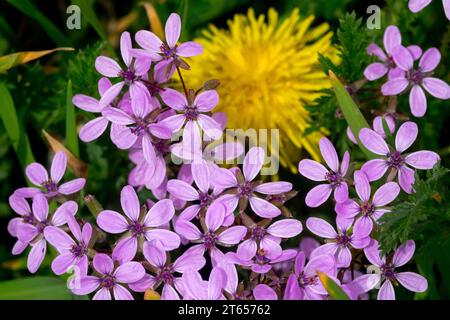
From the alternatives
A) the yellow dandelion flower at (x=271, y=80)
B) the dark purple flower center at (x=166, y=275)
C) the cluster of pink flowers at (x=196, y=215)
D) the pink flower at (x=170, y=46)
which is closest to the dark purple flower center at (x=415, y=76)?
the cluster of pink flowers at (x=196, y=215)

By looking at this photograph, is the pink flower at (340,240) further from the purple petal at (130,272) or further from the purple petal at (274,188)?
the purple petal at (130,272)

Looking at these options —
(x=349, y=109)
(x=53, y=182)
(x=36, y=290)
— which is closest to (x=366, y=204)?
(x=349, y=109)

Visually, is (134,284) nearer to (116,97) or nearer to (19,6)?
(116,97)

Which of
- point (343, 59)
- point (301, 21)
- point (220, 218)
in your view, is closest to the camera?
point (220, 218)

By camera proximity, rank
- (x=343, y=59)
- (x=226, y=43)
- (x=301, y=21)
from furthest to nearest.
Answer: (x=301, y=21)
(x=226, y=43)
(x=343, y=59)

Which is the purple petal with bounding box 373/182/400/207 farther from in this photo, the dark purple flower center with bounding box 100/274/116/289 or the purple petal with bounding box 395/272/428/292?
the dark purple flower center with bounding box 100/274/116/289

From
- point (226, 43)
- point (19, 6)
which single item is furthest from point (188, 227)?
point (19, 6)
